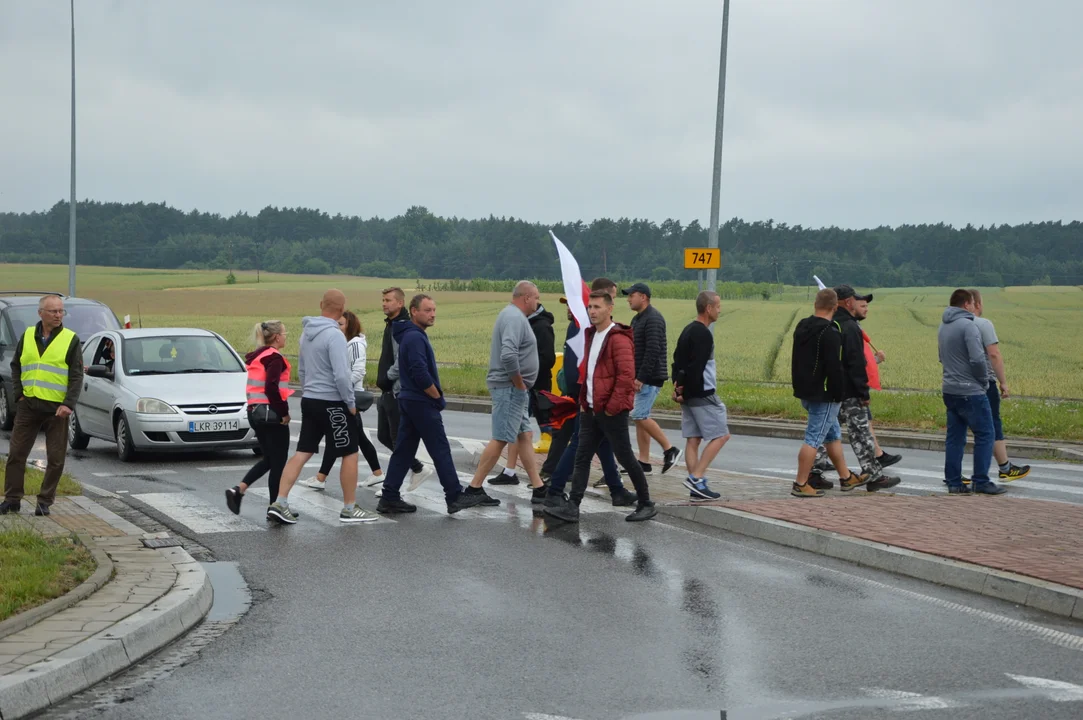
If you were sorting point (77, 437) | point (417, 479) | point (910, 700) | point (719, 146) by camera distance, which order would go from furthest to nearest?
point (719, 146) → point (77, 437) → point (417, 479) → point (910, 700)

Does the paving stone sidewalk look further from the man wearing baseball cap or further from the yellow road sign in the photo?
the yellow road sign

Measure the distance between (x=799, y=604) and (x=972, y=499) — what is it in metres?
4.46

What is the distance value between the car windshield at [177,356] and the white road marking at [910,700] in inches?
444

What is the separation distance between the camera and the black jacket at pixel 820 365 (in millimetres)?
10758

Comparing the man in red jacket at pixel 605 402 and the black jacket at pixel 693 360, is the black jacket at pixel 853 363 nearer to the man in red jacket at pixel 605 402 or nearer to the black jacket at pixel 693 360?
the black jacket at pixel 693 360

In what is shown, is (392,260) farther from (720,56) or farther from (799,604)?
(799,604)

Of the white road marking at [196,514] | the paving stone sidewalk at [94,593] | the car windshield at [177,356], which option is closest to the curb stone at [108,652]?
the paving stone sidewalk at [94,593]

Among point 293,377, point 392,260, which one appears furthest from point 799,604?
point 392,260

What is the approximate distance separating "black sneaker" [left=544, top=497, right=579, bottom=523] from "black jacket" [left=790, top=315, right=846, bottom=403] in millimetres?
2360

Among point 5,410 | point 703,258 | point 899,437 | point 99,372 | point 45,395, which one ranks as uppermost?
point 703,258

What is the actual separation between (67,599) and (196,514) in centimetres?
374

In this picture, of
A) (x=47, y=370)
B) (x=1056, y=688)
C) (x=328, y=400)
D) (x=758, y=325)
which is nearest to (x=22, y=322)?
(x=47, y=370)

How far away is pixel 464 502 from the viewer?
10.2m

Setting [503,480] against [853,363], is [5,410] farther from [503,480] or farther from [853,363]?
[853,363]
